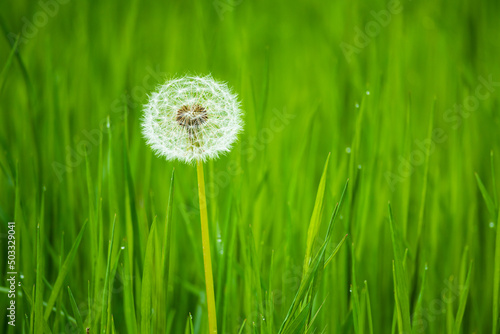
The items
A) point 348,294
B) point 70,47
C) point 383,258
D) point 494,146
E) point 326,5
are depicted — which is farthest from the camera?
point 326,5

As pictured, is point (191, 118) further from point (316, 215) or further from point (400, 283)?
point (400, 283)

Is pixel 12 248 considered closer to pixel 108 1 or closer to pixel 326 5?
pixel 108 1

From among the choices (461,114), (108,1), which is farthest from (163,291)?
(108,1)

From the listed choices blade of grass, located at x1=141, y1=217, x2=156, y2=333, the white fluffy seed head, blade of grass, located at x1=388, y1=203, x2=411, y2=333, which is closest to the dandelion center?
the white fluffy seed head

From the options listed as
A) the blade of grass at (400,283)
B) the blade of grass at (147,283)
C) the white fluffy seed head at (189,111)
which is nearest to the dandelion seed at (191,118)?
the white fluffy seed head at (189,111)

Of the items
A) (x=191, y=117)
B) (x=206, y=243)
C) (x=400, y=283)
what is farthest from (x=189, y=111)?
(x=400, y=283)

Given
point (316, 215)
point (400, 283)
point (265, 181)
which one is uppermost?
point (265, 181)
